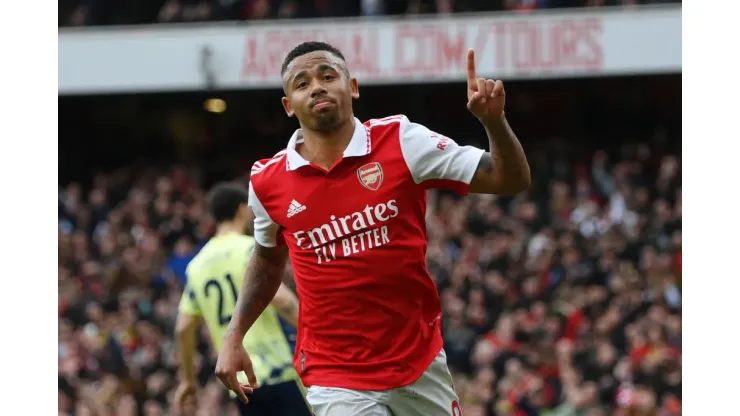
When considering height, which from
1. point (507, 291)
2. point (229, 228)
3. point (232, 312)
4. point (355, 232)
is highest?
point (355, 232)

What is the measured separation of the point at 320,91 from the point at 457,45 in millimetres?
15188

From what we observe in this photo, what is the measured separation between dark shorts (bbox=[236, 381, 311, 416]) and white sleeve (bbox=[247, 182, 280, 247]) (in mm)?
1965

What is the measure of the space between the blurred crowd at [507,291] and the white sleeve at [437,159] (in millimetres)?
7520

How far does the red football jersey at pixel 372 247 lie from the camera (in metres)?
5.00

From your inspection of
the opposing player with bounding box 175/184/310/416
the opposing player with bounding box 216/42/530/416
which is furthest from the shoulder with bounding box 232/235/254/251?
the opposing player with bounding box 216/42/530/416

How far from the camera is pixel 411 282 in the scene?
5.07 metres

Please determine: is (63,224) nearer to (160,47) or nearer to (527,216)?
(160,47)

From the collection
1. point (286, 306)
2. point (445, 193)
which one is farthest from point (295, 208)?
point (445, 193)

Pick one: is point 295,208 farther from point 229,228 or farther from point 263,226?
point 229,228

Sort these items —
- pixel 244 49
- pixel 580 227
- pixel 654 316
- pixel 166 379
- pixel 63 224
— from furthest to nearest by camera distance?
pixel 244 49
pixel 63 224
pixel 580 227
pixel 166 379
pixel 654 316

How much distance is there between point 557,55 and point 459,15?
1752 millimetres

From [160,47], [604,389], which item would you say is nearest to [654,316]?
[604,389]

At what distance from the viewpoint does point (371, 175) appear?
16.5 ft

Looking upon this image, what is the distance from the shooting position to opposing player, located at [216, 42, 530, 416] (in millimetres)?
5008
